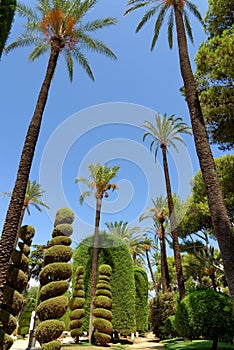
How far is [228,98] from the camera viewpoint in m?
11.2

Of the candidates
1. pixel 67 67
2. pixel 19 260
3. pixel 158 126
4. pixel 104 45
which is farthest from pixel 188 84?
pixel 158 126

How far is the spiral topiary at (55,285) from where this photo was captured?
490 inches

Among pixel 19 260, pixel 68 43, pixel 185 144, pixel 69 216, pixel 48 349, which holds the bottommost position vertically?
pixel 48 349

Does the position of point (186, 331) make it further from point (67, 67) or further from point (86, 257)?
point (67, 67)

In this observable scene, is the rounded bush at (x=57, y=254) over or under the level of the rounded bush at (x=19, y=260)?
over

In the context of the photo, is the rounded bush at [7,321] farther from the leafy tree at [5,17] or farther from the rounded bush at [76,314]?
the leafy tree at [5,17]

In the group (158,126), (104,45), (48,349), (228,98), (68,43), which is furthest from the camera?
(158,126)

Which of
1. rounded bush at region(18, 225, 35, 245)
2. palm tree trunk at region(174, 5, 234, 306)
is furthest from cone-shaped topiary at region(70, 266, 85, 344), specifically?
palm tree trunk at region(174, 5, 234, 306)

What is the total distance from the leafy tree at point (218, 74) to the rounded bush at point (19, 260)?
9.38 meters

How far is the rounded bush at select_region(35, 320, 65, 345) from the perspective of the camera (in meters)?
12.4

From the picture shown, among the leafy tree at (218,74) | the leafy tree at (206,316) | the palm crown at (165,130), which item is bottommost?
the leafy tree at (206,316)

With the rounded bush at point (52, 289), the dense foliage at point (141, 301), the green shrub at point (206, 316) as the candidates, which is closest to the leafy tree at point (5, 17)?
the rounded bush at point (52, 289)

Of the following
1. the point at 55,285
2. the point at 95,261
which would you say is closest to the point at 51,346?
the point at 55,285

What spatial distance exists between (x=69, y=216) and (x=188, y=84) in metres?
9.43
